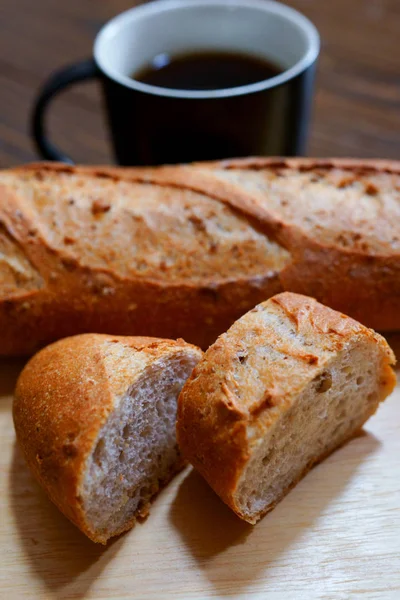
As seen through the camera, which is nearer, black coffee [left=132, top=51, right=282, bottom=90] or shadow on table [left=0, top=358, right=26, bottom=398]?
shadow on table [left=0, top=358, right=26, bottom=398]

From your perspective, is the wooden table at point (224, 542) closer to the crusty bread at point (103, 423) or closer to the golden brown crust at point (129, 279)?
the crusty bread at point (103, 423)

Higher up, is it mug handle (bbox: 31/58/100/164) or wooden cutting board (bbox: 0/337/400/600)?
mug handle (bbox: 31/58/100/164)

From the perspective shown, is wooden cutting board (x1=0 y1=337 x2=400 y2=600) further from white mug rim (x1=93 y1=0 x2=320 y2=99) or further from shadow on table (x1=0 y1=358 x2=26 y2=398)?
white mug rim (x1=93 y1=0 x2=320 y2=99)

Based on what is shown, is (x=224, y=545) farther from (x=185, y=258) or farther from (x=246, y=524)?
(x=185, y=258)

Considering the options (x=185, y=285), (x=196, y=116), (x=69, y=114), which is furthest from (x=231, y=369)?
(x=69, y=114)

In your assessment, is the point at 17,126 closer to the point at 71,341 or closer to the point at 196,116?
the point at 196,116

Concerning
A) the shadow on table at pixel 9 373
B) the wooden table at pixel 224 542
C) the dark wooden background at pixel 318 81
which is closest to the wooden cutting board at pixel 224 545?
the wooden table at pixel 224 542

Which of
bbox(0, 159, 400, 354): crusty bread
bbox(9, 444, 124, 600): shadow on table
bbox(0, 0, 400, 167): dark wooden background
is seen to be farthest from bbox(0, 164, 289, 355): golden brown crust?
bbox(0, 0, 400, 167): dark wooden background
